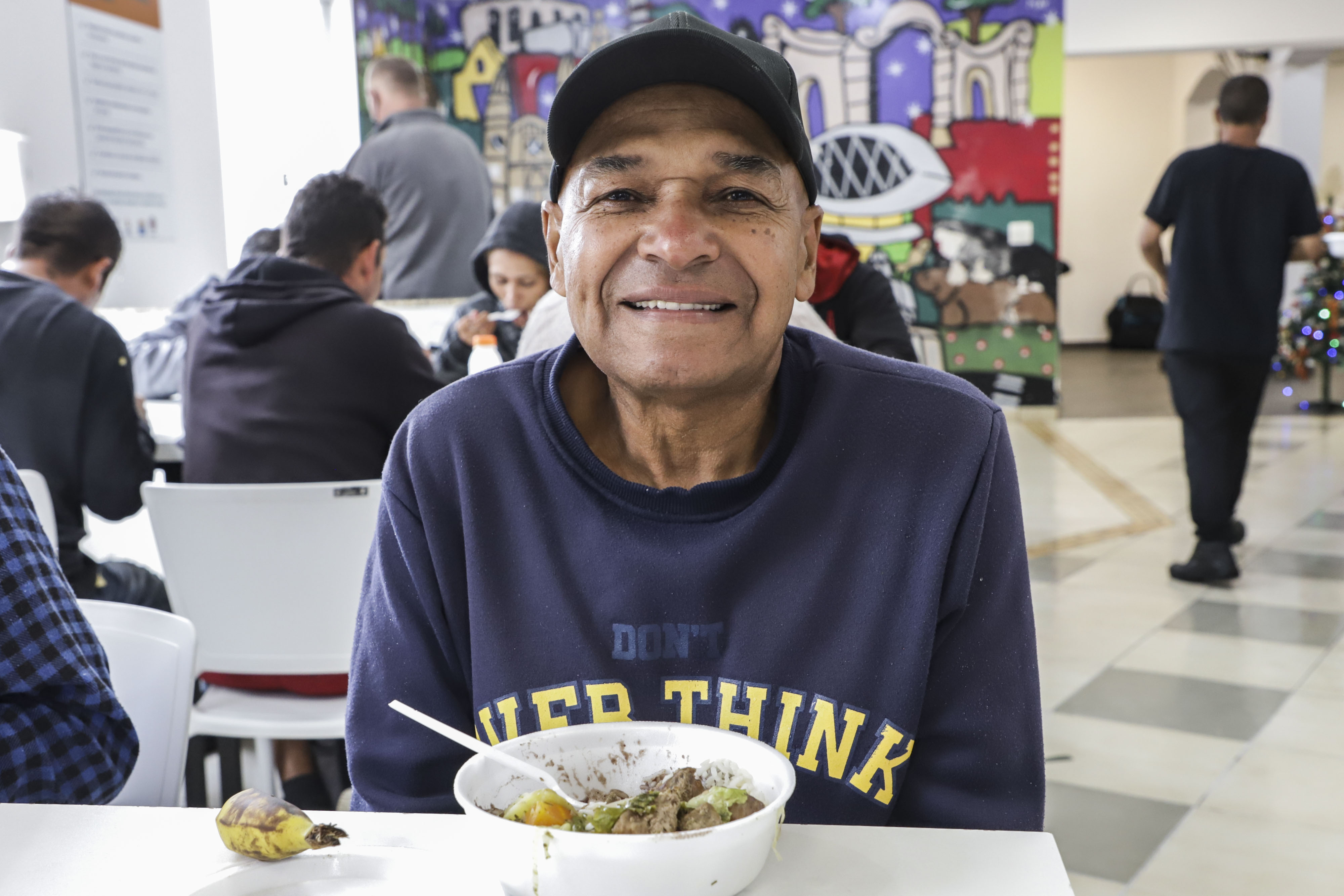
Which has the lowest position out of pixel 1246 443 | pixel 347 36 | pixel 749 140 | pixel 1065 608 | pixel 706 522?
pixel 1065 608

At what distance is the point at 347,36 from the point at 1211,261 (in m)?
5.05

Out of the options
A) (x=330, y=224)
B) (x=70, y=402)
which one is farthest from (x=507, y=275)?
(x=70, y=402)

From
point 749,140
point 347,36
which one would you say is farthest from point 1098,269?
point 749,140

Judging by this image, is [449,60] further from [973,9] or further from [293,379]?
[293,379]

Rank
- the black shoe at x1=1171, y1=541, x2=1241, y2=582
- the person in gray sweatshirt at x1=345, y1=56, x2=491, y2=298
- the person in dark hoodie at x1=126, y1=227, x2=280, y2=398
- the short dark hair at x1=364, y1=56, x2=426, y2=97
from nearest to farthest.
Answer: the person in dark hoodie at x1=126, y1=227, x2=280, y2=398, the black shoe at x1=1171, y1=541, x2=1241, y2=582, the person in gray sweatshirt at x1=345, y1=56, x2=491, y2=298, the short dark hair at x1=364, y1=56, x2=426, y2=97

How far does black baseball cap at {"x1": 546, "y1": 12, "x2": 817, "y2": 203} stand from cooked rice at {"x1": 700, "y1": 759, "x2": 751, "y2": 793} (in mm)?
535

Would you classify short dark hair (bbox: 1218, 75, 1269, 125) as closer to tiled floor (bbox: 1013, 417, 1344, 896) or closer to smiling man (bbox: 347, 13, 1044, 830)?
tiled floor (bbox: 1013, 417, 1344, 896)

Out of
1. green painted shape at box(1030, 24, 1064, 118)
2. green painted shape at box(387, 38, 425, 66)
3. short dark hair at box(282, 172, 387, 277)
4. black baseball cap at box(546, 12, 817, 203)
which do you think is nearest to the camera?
black baseball cap at box(546, 12, 817, 203)

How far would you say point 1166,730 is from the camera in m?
2.95

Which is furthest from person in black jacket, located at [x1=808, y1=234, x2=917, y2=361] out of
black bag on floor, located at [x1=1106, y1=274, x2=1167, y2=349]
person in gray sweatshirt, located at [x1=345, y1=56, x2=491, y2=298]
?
black bag on floor, located at [x1=1106, y1=274, x2=1167, y2=349]

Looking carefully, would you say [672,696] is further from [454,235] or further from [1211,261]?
[454,235]

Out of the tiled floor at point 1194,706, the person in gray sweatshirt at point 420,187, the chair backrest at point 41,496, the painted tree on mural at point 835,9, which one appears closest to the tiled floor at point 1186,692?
the tiled floor at point 1194,706

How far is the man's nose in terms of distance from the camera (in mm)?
963

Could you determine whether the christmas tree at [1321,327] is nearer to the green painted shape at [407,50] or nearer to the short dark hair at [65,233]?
the green painted shape at [407,50]
